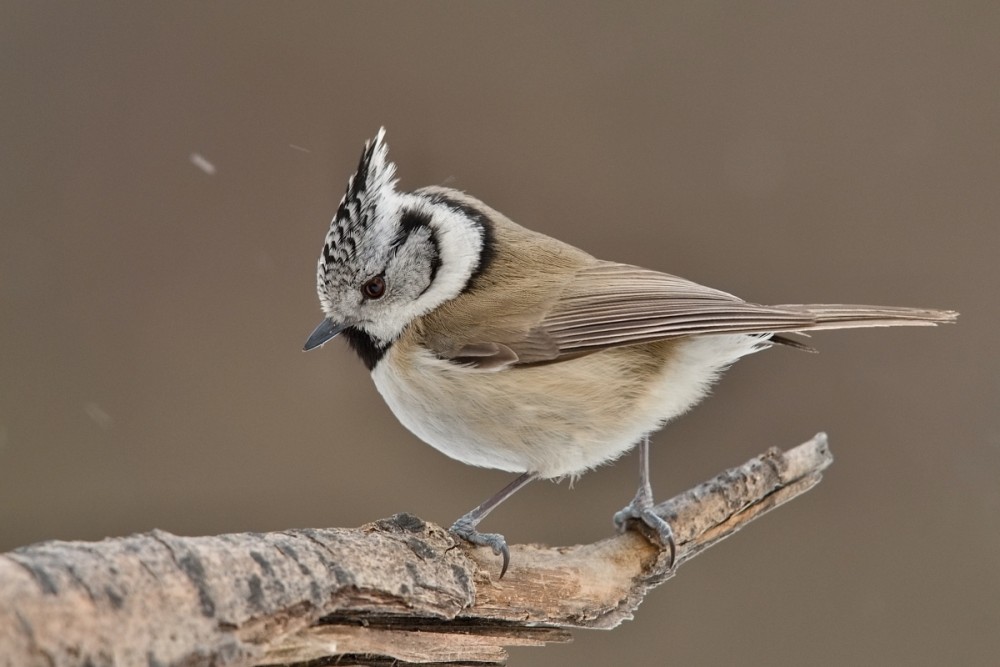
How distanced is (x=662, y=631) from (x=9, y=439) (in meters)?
2.83

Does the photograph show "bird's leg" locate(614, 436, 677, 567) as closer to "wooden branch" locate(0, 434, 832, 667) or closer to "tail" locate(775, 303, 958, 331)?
"wooden branch" locate(0, 434, 832, 667)

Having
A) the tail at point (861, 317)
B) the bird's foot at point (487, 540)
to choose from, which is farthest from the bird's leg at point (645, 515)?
the tail at point (861, 317)

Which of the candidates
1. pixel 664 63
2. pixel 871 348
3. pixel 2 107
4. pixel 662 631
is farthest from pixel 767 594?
pixel 2 107

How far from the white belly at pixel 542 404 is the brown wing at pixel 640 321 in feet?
0.17

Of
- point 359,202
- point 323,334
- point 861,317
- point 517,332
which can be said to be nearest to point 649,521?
point 517,332

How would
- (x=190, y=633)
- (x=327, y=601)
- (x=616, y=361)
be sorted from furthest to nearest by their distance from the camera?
(x=616, y=361) → (x=327, y=601) → (x=190, y=633)

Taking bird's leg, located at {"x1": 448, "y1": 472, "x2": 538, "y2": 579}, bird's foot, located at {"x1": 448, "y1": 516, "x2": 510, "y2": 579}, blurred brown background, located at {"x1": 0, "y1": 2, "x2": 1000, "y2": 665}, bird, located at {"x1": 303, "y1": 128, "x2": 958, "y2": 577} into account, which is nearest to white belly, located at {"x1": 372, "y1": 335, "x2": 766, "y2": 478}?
bird, located at {"x1": 303, "y1": 128, "x2": 958, "y2": 577}

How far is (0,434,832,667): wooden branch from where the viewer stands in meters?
1.64

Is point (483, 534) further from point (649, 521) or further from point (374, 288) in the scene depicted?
point (374, 288)

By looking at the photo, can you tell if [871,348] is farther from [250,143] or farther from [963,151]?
[250,143]

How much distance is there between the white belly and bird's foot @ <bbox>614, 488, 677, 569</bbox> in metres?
0.18

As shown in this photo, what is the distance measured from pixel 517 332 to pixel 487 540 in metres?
0.60

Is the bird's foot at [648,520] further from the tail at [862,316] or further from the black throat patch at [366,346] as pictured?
the black throat patch at [366,346]

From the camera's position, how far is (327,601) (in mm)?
1979
